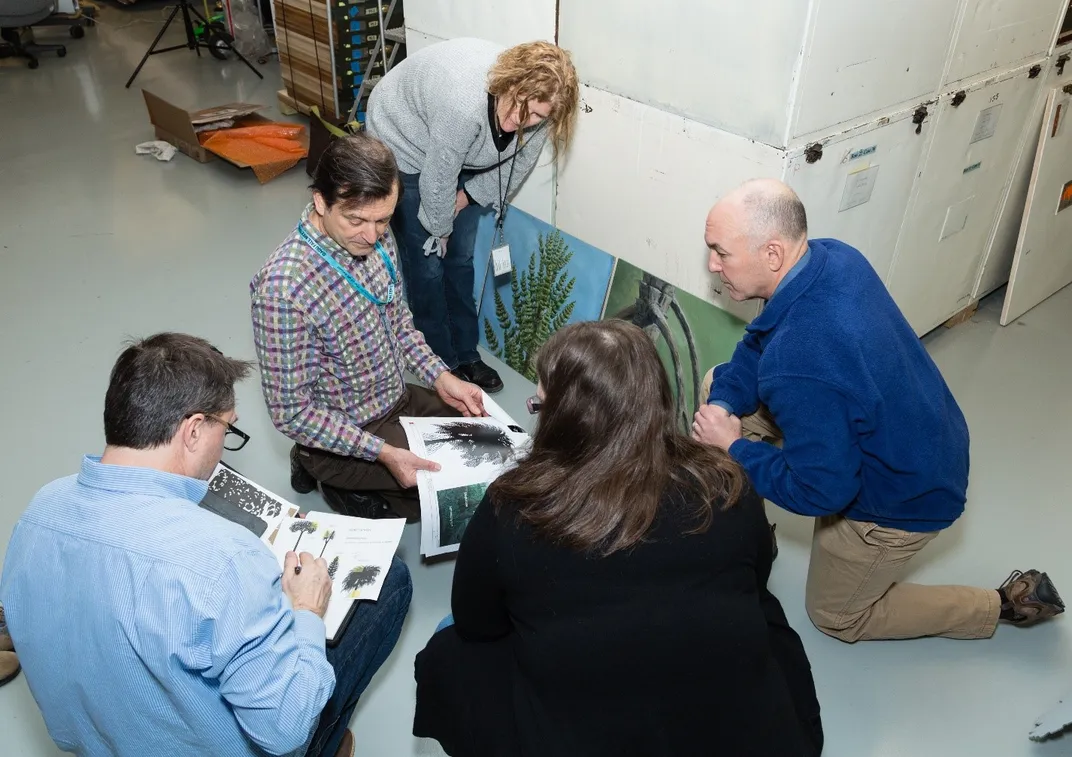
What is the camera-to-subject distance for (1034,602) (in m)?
2.41

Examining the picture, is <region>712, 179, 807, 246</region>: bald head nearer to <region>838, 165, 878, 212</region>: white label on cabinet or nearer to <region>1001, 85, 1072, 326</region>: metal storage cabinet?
<region>838, 165, 878, 212</region>: white label on cabinet

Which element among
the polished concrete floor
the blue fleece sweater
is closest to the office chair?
the polished concrete floor

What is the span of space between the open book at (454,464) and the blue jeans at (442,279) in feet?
2.88

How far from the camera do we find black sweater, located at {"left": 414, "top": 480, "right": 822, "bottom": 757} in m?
1.37

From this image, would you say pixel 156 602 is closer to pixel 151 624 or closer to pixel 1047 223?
pixel 151 624

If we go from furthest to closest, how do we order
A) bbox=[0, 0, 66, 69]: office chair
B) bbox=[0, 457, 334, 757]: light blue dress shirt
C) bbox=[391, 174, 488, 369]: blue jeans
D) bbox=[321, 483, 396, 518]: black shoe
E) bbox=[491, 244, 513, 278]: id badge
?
1. bbox=[0, 0, 66, 69]: office chair
2. bbox=[491, 244, 513, 278]: id badge
3. bbox=[391, 174, 488, 369]: blue jeans
4. bbox=[321, 483, 396, 518]: black shoe
5. bbox=[0, 457, 334, 757]: light blue dress shirt

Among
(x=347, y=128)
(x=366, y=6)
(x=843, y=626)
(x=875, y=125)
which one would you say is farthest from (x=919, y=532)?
(x=366, y=6)

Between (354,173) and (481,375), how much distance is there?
1567 millimetres

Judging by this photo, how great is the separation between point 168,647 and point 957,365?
3.55 metres

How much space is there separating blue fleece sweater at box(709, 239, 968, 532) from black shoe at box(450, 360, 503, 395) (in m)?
1.67

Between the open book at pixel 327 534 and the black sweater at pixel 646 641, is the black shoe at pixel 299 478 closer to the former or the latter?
the open book at pixel 327 534

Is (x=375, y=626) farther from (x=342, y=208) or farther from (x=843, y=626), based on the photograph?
(x=843, y=626)

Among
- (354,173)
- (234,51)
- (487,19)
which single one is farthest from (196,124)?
(354,173)

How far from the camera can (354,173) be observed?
2.12 meters
